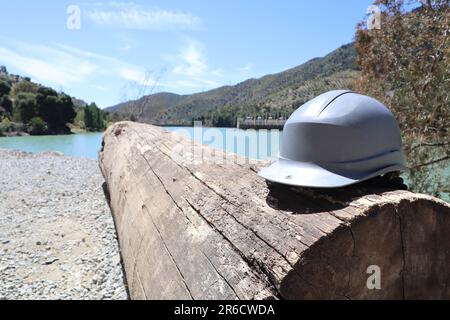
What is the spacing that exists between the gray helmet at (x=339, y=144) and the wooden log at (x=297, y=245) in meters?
0.09

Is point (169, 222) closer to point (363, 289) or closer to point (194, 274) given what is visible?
point (194, 274)

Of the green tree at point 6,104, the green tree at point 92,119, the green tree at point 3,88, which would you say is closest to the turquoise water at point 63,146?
the green tree at point 6,104

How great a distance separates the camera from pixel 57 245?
16.5 feet

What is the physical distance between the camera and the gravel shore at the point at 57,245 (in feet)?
12.1

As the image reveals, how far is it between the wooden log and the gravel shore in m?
1.83

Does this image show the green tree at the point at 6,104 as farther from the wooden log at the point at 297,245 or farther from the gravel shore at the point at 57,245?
the wooden log at the point at 297,245

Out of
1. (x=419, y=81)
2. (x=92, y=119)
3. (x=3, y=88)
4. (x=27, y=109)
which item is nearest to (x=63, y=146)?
(x=27, y=109)

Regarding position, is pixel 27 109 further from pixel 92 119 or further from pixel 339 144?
pixel 339 144

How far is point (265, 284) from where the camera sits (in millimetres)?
1329

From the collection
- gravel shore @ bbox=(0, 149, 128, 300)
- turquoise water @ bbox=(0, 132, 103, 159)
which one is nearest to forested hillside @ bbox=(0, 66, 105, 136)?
turquoise water @ bbox=(0, 132, 103, 159)

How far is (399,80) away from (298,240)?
5788mm

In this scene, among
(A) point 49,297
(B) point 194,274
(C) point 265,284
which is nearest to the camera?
(C) point 265,284

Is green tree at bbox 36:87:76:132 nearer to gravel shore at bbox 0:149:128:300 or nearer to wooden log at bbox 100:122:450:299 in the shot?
gravel shore at bbox 0:149:128:300

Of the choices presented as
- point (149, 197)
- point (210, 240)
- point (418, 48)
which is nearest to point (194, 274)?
point (210, 240)
